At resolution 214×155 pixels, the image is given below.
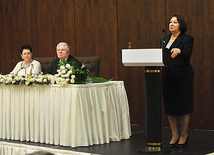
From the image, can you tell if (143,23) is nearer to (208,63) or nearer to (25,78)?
(208,63)

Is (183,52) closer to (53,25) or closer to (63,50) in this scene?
(63,50)

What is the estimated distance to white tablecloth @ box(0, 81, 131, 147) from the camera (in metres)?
4.71

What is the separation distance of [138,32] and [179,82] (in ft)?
7.74

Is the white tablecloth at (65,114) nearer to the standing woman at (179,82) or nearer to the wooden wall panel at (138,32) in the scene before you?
the standing woman at (179,82)

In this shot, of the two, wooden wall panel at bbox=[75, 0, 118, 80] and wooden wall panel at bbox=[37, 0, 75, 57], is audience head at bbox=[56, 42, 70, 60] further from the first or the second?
wooden wall panel at bbox=[37, 0, 75, 57]

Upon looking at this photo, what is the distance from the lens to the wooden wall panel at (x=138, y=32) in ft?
21.3

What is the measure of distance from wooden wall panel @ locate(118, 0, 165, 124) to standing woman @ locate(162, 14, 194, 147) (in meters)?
1.93

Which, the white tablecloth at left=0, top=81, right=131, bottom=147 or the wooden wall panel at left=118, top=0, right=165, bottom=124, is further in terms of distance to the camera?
the wooden wall panel at left=118, top=0, right=165, bottom=124

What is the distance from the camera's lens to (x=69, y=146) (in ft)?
15.6

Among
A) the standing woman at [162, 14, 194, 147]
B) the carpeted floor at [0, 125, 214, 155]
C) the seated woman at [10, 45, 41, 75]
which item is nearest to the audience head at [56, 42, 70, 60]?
the seated woman at [10, 45, 41, 75]

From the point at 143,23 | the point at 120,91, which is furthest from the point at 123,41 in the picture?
the point at 120,91

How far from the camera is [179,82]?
14.9ft

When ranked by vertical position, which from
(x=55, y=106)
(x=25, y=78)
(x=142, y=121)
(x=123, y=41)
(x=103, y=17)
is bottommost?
(x=142, y=121)

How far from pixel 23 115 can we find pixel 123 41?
2.47 metres
